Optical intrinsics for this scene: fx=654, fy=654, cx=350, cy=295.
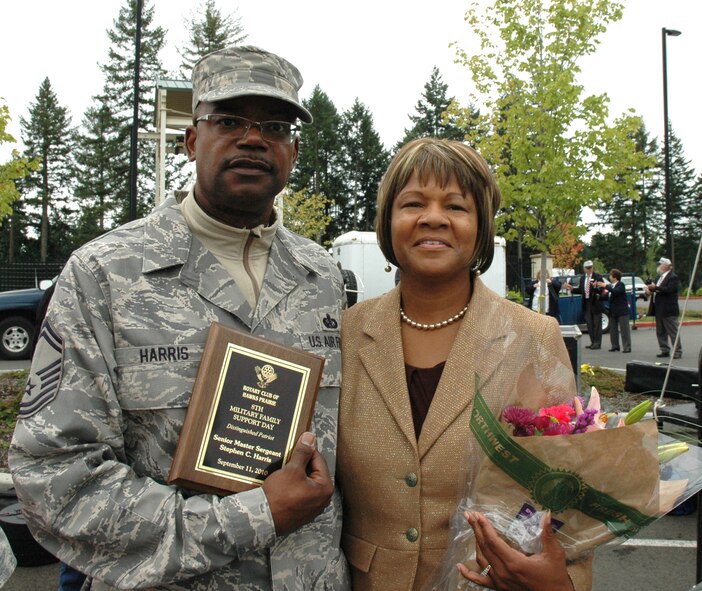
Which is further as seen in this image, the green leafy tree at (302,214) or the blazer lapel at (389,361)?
the green leafy tree at (302,214)

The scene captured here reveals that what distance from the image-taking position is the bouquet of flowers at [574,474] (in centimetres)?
157

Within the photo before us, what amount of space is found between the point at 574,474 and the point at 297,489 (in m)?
0.70

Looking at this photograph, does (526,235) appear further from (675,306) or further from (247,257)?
(247,257)

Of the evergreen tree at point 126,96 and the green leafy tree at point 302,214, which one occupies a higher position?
the evergreen tree at point 126,96

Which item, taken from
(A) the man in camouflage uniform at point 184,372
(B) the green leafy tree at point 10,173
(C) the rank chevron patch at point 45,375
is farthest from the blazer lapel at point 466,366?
(B) the green leafy tree at point 10,173

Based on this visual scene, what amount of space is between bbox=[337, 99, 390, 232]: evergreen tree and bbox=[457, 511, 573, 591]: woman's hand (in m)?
71.0

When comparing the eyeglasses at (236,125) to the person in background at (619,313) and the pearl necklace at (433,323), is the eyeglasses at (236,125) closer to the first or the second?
the pearl necklace at (433,323)

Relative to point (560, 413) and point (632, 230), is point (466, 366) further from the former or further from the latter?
point (632, 230)

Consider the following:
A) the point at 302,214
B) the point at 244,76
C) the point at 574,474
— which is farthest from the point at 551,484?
the point at 302,214

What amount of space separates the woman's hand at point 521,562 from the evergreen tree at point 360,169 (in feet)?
233

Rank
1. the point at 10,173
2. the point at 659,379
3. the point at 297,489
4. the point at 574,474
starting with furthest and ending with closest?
the point at 10,173 → the point at 659,379 → the point at 297,489 → the point at 574,474

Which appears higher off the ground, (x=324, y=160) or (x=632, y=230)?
(x=324, y=160)

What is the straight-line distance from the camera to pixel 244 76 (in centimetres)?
202

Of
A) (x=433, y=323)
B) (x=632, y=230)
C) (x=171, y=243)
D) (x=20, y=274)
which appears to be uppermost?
(x=632, y=230)
